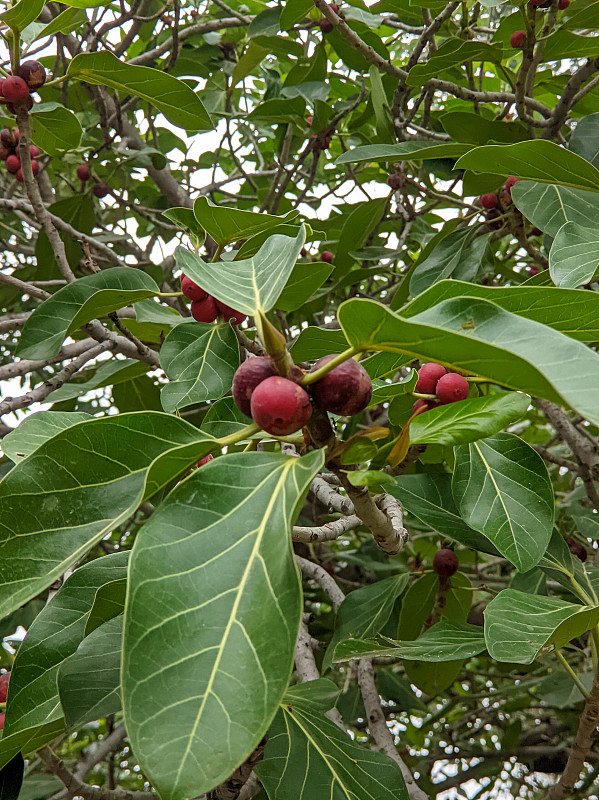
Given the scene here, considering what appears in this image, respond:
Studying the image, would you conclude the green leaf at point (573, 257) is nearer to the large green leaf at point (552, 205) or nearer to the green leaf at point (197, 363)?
the large green leaf at point (552, 205)

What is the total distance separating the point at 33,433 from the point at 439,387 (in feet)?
2.32

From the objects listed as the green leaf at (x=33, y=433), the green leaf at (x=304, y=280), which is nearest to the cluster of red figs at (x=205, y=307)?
the green leaf at (x=304, y=280)

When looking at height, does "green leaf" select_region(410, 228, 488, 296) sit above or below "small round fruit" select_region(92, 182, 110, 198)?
below

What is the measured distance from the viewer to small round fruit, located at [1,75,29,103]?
74.2 inches

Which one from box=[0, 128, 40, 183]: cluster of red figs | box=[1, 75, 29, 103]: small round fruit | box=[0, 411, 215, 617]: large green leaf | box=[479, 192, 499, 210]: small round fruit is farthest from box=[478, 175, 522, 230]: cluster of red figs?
box=[0, 128, 40, 183]: cluster of red figs

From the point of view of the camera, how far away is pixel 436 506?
61.3 inches

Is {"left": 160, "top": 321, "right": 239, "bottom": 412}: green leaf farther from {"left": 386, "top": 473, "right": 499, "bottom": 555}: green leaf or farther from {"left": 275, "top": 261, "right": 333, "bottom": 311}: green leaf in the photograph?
{"left": 386, "top": 473, "right": 499, "bottom": 555}: green leaf

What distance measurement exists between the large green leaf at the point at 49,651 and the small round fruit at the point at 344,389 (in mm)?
569

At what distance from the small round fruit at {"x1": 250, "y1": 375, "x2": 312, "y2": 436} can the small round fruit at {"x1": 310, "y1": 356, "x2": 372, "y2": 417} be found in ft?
0.12

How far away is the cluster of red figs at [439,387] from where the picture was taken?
1.22m

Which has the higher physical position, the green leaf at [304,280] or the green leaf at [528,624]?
the green leaf at [304,280]

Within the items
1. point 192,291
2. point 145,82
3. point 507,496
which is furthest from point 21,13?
point 507,496

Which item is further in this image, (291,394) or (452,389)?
(452,389)

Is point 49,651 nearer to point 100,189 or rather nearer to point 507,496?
point 507,496
